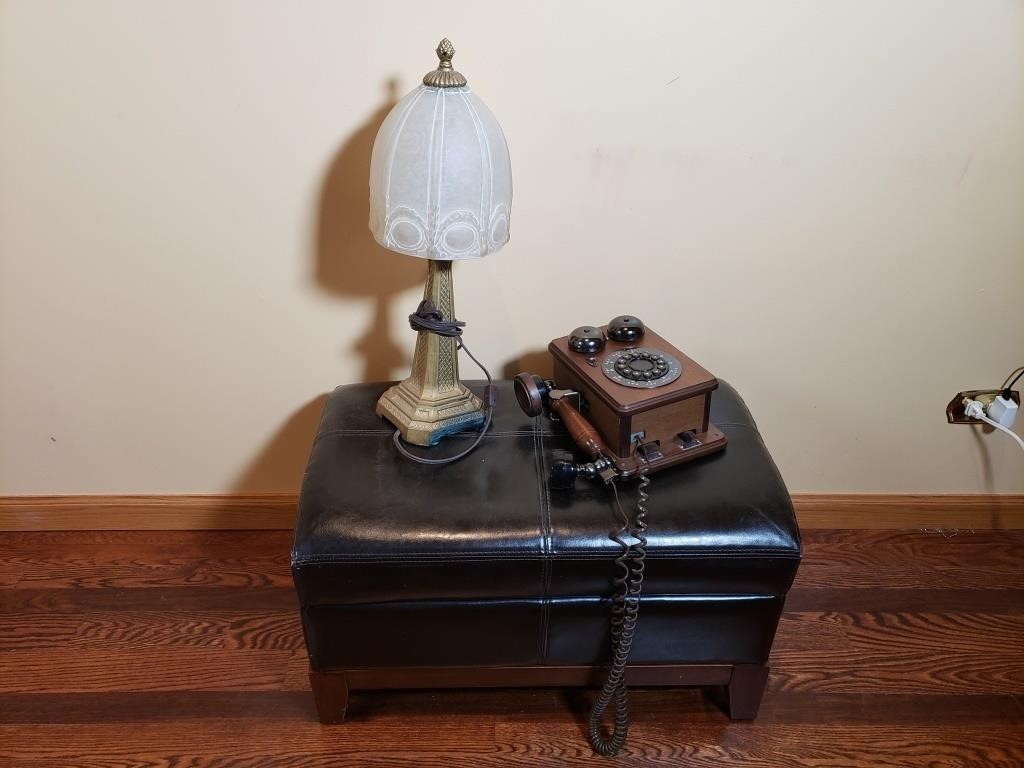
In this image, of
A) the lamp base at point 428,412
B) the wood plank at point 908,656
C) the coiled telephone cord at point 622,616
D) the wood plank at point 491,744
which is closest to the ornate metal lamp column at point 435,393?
the lamp base at point 428,412

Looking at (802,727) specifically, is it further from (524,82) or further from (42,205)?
(42,205)

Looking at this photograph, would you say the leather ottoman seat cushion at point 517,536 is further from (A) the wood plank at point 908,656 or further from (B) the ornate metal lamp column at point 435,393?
(A) the wood plank at point 908,656

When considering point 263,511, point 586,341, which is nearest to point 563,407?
Answer: point 586,341

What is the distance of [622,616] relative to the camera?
144 centimetres

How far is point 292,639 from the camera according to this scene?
1787mm

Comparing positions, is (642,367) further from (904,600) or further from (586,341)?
(904,600)

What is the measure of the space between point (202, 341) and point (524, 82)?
2.86 feet

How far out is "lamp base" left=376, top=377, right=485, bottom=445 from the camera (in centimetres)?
157

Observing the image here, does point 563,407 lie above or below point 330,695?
above

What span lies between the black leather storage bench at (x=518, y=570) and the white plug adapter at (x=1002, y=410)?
0.71m

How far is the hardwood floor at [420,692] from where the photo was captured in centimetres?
155

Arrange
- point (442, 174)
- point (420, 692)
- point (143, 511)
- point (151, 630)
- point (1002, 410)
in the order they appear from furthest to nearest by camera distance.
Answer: point (143, 511), point (1002, 410), point (151, 630), point (420, 692), point (442, 174)

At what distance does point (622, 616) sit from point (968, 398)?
1.05 m

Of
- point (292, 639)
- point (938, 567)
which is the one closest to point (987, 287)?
point (938, 567)
